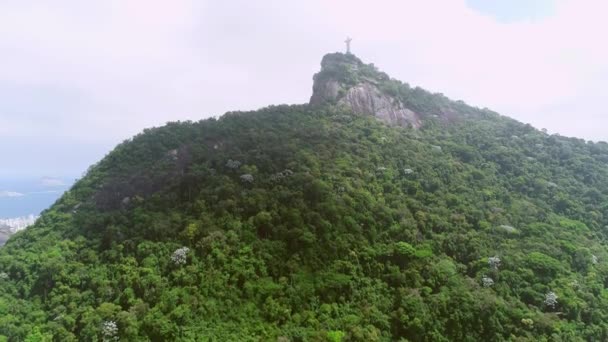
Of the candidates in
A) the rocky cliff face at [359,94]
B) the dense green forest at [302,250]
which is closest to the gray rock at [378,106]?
the rocky cliff face at [359,94]

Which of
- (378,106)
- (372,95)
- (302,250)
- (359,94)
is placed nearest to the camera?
(302,250)

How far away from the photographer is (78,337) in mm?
23812

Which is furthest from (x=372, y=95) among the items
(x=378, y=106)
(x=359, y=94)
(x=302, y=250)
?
(x=302, y=250)

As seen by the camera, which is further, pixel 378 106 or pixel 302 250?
pixel 378 106

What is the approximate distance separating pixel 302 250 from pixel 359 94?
4228cm

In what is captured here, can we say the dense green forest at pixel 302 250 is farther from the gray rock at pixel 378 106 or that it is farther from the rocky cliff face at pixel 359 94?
the rocky cliff face at pixel 359 94

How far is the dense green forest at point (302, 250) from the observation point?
2627 centimetres

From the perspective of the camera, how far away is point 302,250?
31750 millimetres

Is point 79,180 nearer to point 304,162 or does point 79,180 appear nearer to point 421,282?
point 304,162

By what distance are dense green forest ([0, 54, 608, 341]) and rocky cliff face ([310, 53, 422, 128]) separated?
1531 centimetres

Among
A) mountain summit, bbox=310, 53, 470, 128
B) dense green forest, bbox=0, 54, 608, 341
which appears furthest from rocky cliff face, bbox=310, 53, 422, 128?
dense green forest, bbox=0, 54, 608, 341

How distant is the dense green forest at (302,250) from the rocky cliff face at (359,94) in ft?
50.2

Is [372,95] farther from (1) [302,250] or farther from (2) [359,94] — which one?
(1) [302,250]

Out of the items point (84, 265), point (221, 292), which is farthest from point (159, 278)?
point (84, 265)
